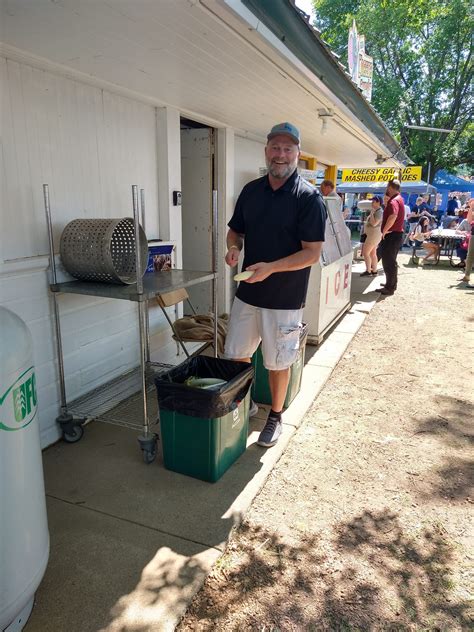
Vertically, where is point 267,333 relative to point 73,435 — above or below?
above

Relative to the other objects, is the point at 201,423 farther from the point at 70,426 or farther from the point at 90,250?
the point at 90,250

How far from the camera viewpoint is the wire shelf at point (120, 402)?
3.19 meters

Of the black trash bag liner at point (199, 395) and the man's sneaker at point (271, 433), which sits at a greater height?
the black trash bag liner at point (199, 395)

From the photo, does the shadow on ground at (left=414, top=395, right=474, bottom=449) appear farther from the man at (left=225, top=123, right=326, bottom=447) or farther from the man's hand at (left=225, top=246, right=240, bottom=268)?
the man's hand at (left=225, top=246, right=240, bottom=268)

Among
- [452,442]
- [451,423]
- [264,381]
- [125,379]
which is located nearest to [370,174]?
[451,423]

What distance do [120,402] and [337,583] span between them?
83.3 inches

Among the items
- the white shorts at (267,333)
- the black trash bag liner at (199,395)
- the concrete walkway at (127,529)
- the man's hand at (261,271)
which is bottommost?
the concrete walkway at (127,529)

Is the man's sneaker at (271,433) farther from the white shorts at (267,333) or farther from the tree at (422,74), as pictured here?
the tree at (422,74)

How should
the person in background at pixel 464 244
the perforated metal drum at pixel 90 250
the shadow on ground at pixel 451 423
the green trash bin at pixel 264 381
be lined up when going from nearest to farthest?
the perforated metal drum at pixel 90 250 < the shadow on ground at pixel 451 423 < the green trash bin at pixel 264 381 < the person in background at pixel 464 244

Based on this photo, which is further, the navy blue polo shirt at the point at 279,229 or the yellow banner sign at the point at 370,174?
the yellow banner sign at the point at 370,174

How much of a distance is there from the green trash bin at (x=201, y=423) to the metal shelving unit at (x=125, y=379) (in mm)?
210

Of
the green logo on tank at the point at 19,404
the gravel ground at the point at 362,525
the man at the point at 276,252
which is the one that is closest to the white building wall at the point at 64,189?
the man at the point at 276,252

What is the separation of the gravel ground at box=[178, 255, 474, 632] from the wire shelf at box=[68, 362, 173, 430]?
1152 millimetres

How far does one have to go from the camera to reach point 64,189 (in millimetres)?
3176
